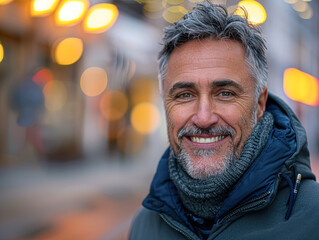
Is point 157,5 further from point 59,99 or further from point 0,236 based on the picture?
point 0,236

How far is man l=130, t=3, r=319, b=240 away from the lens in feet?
4.72

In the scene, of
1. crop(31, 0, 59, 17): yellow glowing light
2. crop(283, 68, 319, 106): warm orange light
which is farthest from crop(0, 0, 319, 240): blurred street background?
crop(283, 68, 319, 106): warm orange light

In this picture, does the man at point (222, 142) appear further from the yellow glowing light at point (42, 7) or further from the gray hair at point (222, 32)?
the yellow glowing light at point (42, 7)

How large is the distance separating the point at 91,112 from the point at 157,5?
5.00m

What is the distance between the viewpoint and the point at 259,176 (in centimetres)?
144

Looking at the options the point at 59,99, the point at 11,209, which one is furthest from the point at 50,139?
the point at 11,209

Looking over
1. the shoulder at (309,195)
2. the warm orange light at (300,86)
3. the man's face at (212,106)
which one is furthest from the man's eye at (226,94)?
the warm orange light at (300,86)

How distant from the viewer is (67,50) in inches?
350

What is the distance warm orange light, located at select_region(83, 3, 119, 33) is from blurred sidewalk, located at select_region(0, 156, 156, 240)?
3589mm

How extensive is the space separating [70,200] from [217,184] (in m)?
6.75

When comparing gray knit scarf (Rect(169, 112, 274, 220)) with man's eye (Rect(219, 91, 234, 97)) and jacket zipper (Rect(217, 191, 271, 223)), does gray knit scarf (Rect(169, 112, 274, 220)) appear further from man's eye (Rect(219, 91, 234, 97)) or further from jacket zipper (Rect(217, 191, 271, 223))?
man's eye (Rect(219, 91, 234, 97))

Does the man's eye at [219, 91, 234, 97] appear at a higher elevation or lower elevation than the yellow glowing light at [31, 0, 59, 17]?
lower

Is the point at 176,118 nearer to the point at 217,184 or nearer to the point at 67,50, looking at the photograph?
the point at 217,184

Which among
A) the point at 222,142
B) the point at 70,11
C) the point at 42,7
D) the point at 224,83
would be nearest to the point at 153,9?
the point at 70,11
